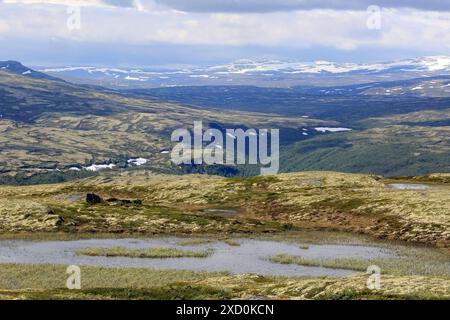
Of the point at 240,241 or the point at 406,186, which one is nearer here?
the point at 240,241

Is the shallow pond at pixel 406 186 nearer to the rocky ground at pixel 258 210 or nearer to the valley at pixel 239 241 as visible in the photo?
the valley at pixel 239 241

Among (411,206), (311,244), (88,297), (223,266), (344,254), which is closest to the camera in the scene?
(88,297)

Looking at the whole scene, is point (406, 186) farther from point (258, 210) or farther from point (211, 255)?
point (211, 255)

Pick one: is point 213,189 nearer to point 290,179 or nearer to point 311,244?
point 290,179

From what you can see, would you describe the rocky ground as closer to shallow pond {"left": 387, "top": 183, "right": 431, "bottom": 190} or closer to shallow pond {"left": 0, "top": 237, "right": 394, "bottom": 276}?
shallow pond {"left": 387, "top": 183, "right": 431, "bottom": 190}

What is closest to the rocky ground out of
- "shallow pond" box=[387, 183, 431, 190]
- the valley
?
the valley

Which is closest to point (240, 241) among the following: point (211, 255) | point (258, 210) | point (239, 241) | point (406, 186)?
point (239, 241)
